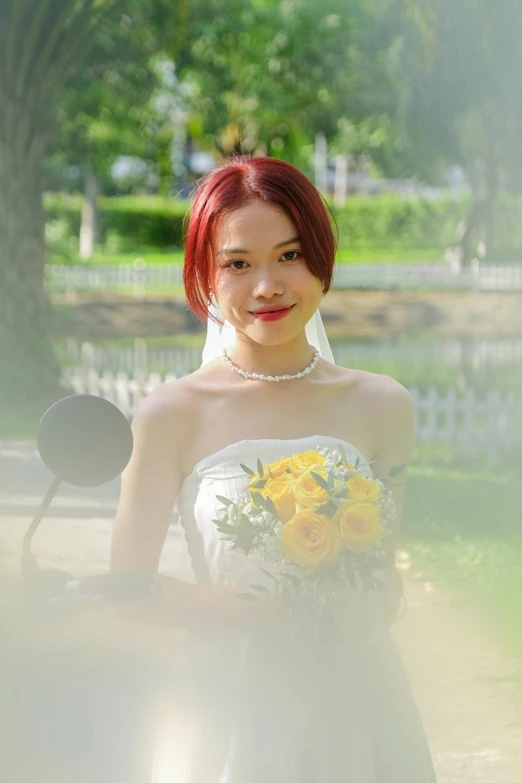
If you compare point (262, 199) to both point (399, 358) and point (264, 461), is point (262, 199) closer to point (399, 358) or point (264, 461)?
point (264, 461)

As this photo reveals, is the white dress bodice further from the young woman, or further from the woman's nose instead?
the woman's nose

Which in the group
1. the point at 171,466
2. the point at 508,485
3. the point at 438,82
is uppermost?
the point at 438,82

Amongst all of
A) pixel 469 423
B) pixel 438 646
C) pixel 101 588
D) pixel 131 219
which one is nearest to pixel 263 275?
pixel 101 588

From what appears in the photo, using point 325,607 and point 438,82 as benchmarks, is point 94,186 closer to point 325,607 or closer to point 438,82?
point 438,82

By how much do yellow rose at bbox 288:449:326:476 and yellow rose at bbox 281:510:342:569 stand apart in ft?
0.24

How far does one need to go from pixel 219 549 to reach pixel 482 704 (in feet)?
7.32

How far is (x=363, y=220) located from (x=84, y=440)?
31.0m

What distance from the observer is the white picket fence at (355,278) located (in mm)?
21703

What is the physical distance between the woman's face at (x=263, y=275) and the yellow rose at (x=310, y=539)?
0.34 meters

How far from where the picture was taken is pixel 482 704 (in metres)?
3.66

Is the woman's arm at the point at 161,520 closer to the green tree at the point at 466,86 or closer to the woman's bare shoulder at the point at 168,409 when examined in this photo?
the woman's bare shoulder at the point at 168,409

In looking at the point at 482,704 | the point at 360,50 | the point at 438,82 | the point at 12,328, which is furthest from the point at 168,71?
the point at 482,704

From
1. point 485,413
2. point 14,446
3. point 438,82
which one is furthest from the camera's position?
point 438,82

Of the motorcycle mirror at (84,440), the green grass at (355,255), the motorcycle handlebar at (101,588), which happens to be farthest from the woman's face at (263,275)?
the green grass at (355,255)
